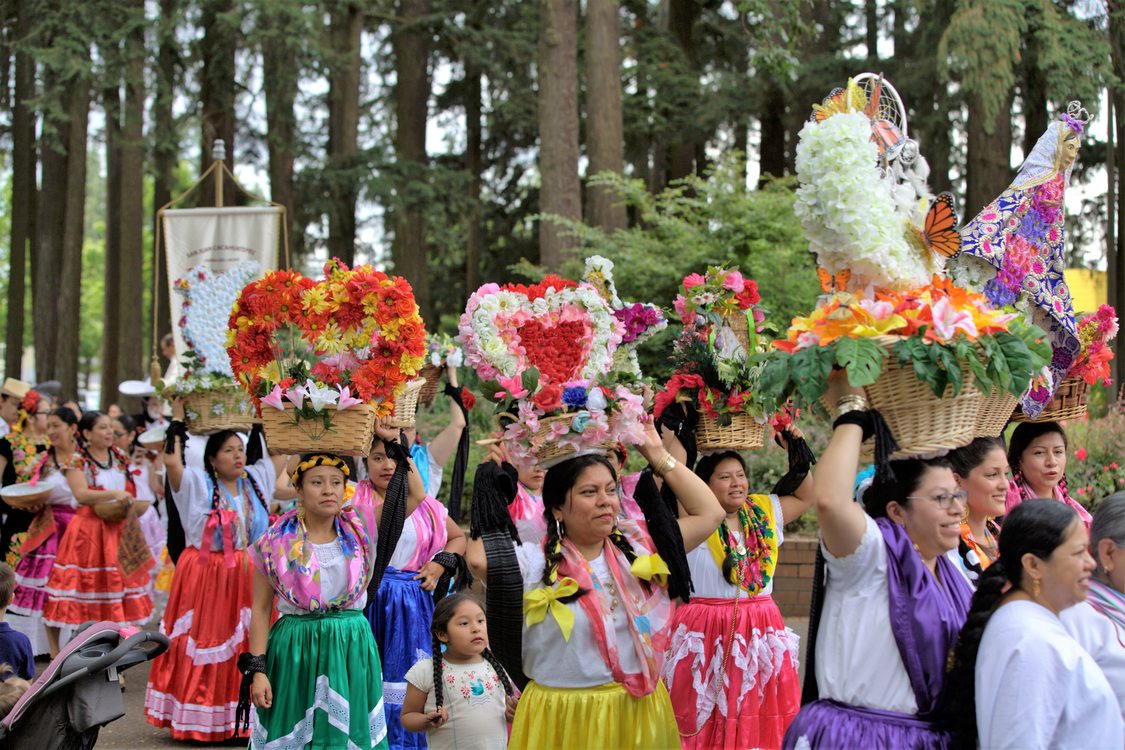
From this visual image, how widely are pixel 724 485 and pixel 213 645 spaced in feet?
12.7

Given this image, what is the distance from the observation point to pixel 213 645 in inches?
315

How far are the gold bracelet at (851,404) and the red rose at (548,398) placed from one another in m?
1.09

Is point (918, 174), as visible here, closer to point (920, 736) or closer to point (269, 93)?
point (920, 736)

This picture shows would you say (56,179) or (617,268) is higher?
(56,179)

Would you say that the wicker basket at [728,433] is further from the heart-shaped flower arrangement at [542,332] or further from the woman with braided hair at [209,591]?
the woman with braided hair at [209,591]

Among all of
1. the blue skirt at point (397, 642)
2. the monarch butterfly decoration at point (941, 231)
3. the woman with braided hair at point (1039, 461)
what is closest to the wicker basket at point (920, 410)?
the monarch butterfly decoration at point (941, 231)

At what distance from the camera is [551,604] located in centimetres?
437

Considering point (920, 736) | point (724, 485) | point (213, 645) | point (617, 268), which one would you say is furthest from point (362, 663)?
Answer: point (617, 268)

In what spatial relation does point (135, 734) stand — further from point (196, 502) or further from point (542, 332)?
point (542, 332)

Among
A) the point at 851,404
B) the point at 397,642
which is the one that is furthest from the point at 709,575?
the point at 851,404

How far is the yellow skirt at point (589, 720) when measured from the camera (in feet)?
14.2

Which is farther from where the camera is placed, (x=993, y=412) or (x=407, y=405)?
(x=407, y=405)

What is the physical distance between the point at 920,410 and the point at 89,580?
26.5 ft

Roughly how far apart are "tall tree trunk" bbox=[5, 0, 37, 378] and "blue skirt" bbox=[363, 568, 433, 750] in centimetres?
1866
